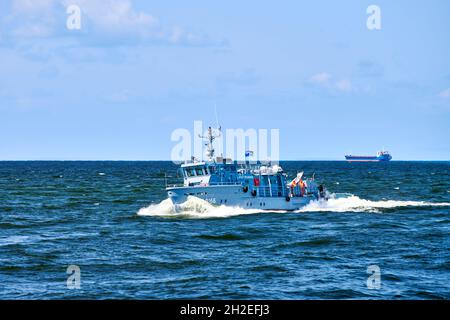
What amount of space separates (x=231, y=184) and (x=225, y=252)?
67.2ft

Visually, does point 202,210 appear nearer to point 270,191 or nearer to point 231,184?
point 231,184

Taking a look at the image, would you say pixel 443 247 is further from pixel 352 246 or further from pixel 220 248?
pixel 220 248

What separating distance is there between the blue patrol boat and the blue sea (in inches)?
40.8

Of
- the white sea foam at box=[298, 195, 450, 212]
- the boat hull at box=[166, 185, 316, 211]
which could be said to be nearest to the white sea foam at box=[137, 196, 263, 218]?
the boat hull at box=[166, 185, 316, 211]

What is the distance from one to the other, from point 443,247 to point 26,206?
5202 centimetres

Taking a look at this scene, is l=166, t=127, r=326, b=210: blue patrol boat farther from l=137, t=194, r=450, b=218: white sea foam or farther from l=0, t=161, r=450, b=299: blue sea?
l=0, t=161, r=450, b=299: blue sea

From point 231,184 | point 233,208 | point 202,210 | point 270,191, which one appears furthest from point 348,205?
point 202,210

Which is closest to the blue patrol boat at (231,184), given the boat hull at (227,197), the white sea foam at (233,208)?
the boat hull at (227,197)

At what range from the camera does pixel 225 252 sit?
4016 centimetres

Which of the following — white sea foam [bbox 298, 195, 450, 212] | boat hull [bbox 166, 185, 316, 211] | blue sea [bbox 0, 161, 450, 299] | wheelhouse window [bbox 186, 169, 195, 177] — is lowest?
blue sea [bbox 0, 161, 450, 299]

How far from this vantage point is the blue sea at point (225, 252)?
28578 mm

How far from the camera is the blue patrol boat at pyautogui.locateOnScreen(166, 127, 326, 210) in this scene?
2338 inches

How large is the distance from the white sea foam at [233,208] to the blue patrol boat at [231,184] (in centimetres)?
56

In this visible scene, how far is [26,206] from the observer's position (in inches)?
3009
